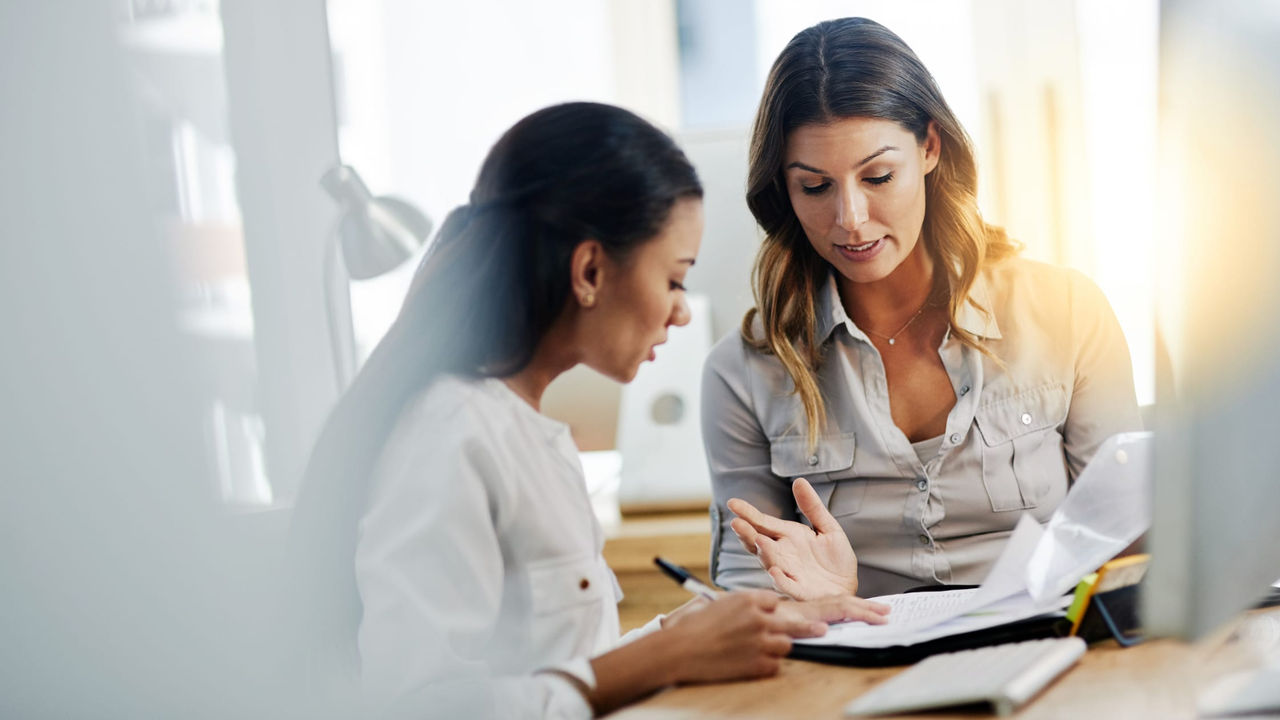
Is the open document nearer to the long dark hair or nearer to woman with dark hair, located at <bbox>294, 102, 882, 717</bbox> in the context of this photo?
woman with dark hair, located at <bbox>294, 102, 882, 717</bbox>

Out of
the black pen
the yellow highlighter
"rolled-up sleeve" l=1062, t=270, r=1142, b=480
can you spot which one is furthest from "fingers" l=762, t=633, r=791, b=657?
"rolled-up sleeve" l=1062, t=270, r=1142, b=480

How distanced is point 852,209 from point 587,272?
19.3 inches

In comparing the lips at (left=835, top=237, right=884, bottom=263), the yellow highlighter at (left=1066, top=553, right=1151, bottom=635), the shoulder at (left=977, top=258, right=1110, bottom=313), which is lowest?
the yellow highlighter at (left=1066, top=553, right=1151, bottom=635)

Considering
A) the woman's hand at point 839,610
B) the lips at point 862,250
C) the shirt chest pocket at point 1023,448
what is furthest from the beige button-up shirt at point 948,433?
the woman's hand at point 839,610

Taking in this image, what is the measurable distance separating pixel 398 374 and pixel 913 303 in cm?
82

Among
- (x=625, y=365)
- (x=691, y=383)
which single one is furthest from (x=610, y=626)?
(x=691, y=383)

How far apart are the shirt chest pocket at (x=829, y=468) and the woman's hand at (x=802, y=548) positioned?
0.57 feet

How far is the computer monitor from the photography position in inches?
24.5


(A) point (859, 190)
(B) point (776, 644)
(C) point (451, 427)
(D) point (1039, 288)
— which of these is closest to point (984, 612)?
(B) point (776, 644)

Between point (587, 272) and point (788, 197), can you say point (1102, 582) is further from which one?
point (788, 197)

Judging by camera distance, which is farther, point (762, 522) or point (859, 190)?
point (859, 190)

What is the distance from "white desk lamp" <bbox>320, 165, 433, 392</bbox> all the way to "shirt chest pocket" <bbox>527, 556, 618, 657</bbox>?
634mm

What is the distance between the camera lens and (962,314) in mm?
1430

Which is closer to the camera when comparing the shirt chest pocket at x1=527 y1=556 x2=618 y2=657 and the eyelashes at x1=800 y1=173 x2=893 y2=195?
the shirt chest pocket at x1=527 y1=556 x2=618 y2=657
